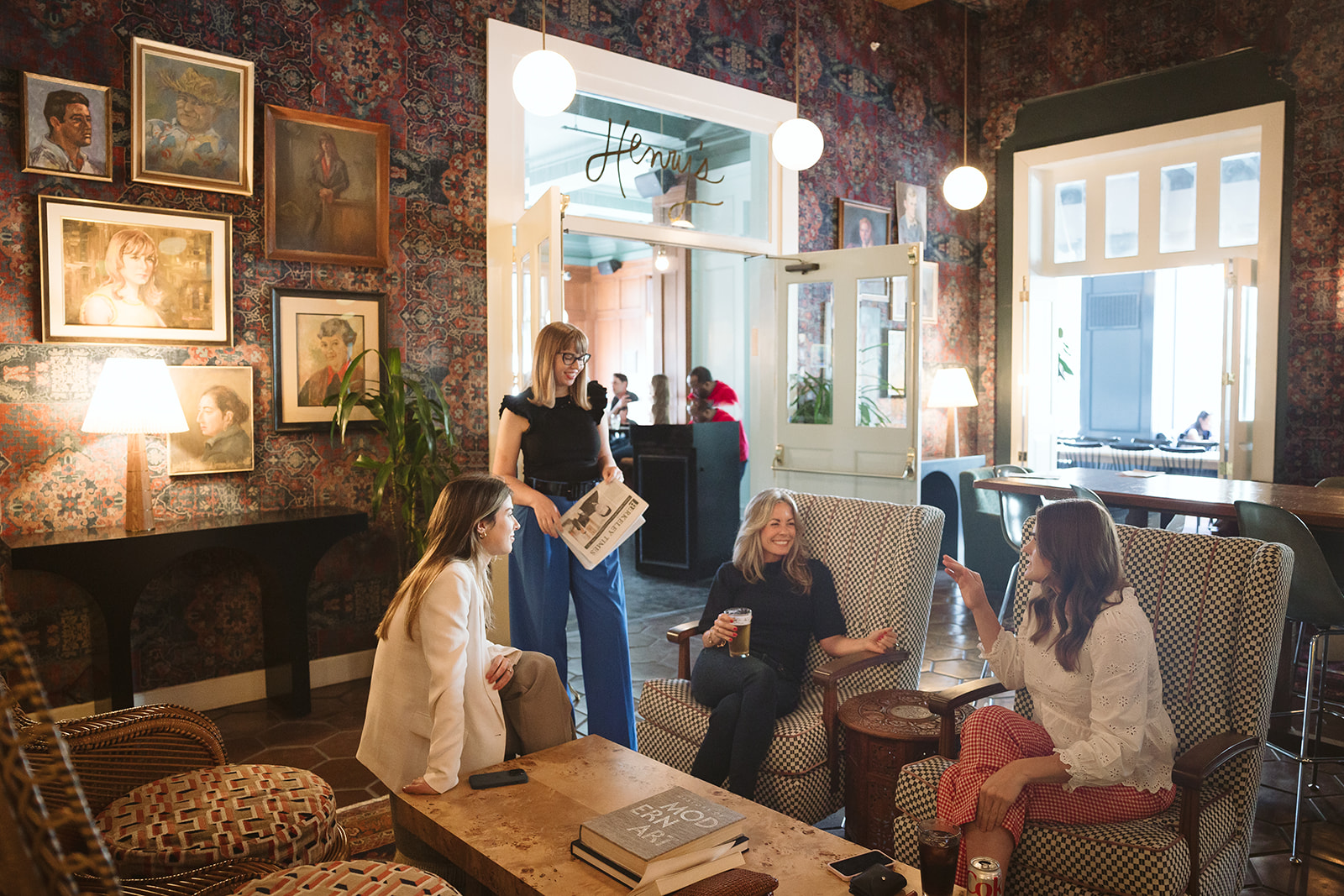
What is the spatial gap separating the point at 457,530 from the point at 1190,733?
2002 millimetres

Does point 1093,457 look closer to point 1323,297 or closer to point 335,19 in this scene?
point 1323,297

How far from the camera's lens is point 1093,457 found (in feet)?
28.6

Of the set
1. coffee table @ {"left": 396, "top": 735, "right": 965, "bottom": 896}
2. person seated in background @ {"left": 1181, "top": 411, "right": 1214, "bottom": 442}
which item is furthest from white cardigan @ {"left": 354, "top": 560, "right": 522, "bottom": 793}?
person seated in background @ {"left": 1181, "top": 411, "right": 1214, "bottom": 442}

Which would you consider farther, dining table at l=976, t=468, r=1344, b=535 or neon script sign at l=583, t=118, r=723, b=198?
neon script sign at l=583, t=118, r=723, b=198

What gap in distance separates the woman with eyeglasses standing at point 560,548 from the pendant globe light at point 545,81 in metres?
1.26

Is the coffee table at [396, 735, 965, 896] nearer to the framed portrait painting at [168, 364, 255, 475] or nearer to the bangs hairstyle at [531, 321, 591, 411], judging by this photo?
the bangs hairstyle at [531, 321, 591, 411]

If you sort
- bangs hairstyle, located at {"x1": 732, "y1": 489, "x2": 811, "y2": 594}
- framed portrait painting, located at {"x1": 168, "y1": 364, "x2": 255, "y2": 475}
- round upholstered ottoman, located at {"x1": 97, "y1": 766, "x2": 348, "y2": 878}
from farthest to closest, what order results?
framed portrait painting, located at {"x1": 168, "y1": 364, "x2": 255, "y2": 475} < bangs hairstyle, located at {"x1": 732, "y1": 489, "x2": 811, "y2": 594} < round upholstered ottoman, located at {"x1": 97, "y1": 766, "x2": 348, "y2": 878}

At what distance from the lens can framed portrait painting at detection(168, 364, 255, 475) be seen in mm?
4238

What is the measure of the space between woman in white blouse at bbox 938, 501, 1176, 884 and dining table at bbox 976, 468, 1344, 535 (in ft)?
7.30

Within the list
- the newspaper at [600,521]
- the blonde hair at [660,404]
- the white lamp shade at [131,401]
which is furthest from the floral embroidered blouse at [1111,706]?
the blonde hair at [660,404]

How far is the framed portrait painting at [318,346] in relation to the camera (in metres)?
4.52

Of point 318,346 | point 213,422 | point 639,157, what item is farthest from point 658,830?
point 639,157

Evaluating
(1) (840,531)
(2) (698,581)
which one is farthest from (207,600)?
(2) (698,581)

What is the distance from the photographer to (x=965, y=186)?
6109mm
